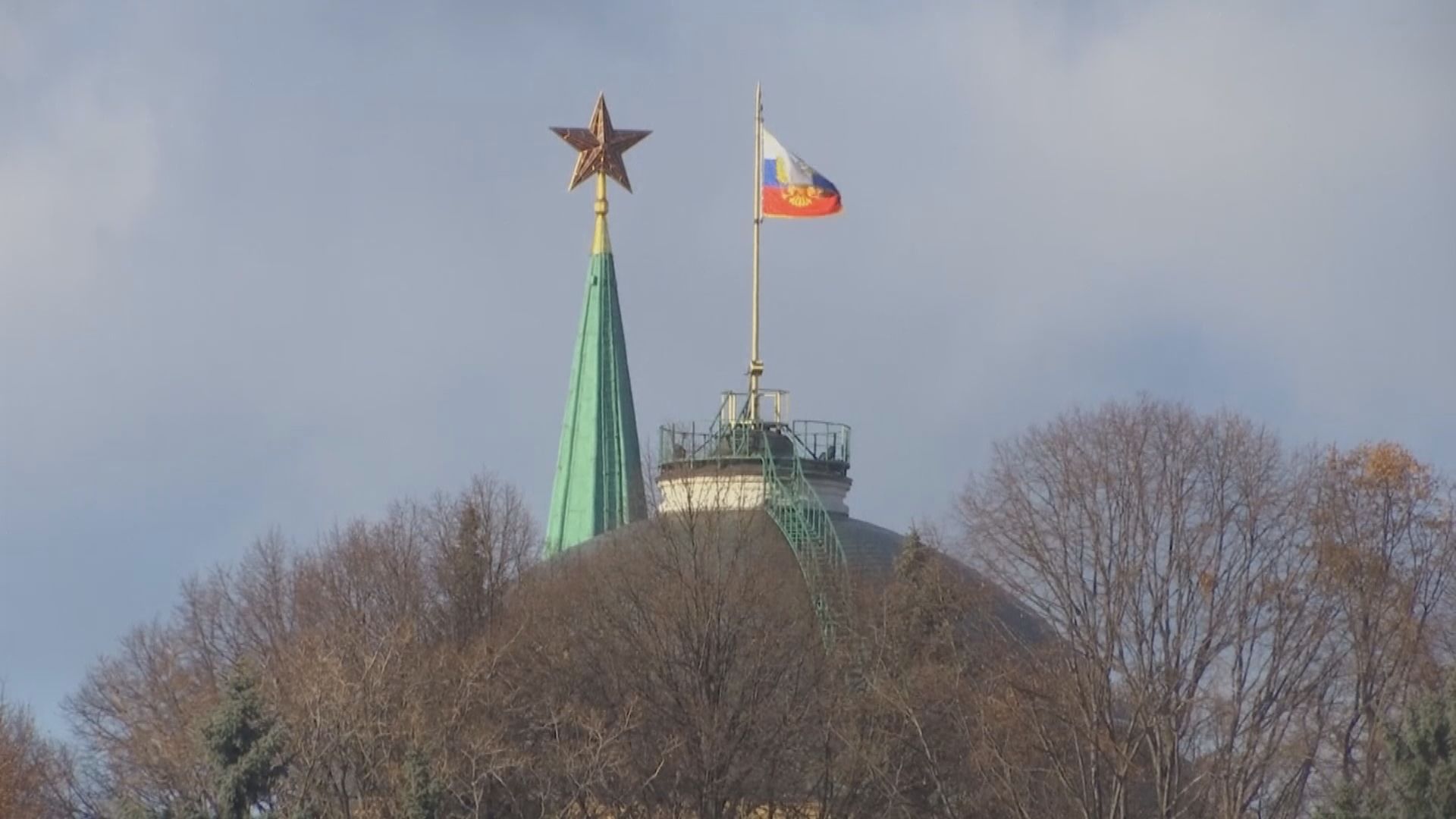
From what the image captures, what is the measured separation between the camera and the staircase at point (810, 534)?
53031mm

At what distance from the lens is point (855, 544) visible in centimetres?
5825

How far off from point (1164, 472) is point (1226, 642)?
2831mm

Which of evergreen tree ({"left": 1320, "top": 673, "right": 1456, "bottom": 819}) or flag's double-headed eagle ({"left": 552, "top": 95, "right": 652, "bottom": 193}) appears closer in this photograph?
evergreen tree ({"left": 1320, "top": 673, "right": 1456, "bottom": 819})

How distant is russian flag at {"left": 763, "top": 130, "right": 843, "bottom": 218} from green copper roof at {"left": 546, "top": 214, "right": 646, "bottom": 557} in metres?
12.7

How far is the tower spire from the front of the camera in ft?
234

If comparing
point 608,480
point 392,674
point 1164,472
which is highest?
point 608,480

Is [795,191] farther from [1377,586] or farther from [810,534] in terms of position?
[1377,586]

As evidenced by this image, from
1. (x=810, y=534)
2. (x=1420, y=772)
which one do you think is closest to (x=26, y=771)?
(x=810, y=534)

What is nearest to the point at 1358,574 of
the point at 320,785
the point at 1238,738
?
the point at 1238,738

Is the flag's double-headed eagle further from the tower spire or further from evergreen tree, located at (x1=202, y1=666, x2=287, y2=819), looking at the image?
evergreen tree, located at (x1=202, y1=666, x2=287, y2=819)

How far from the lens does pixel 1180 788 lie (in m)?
47.0

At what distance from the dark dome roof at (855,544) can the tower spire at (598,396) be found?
1125 centimetres

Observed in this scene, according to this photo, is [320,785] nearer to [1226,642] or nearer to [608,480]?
[1226,642]

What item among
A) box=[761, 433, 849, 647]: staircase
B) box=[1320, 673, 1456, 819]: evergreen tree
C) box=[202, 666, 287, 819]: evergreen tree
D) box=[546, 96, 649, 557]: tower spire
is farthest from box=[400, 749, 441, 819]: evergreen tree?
box=[546, 96, 649, 557]: tower spire
